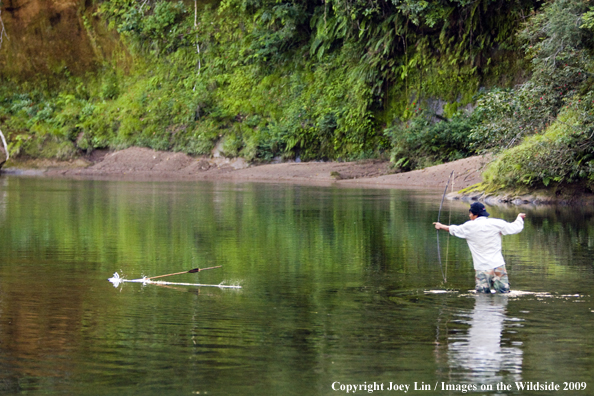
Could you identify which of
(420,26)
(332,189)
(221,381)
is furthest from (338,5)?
(221,381)

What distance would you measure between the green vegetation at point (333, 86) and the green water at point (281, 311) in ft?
29.9

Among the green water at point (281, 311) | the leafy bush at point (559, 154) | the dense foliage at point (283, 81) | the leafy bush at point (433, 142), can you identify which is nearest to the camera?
the green water at point (281, 311)

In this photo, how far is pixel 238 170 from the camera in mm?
42469

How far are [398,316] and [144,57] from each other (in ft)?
153

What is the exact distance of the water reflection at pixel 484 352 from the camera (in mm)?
6441

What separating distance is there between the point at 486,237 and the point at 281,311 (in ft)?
7.90

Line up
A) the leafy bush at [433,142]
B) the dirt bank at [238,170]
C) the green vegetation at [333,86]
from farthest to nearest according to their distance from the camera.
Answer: the leafy bush at [433,142], the dirt bank at [238,170], the green vegetation at [333,86]

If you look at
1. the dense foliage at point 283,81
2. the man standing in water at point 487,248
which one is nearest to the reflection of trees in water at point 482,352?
the man standing in water at point 487,248

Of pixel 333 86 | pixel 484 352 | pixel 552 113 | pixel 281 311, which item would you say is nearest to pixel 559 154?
pixel 552 113

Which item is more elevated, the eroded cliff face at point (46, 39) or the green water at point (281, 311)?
the eroded cliff face at point (46, 39)

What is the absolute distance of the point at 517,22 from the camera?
1414 inches

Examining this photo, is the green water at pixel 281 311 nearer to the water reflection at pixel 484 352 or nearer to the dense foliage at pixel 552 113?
the water reflection at pixel 484 352

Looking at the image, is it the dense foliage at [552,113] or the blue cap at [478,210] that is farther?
the dense foliage at [552,113]

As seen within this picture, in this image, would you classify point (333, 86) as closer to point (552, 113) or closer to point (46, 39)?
point (552, 113)
